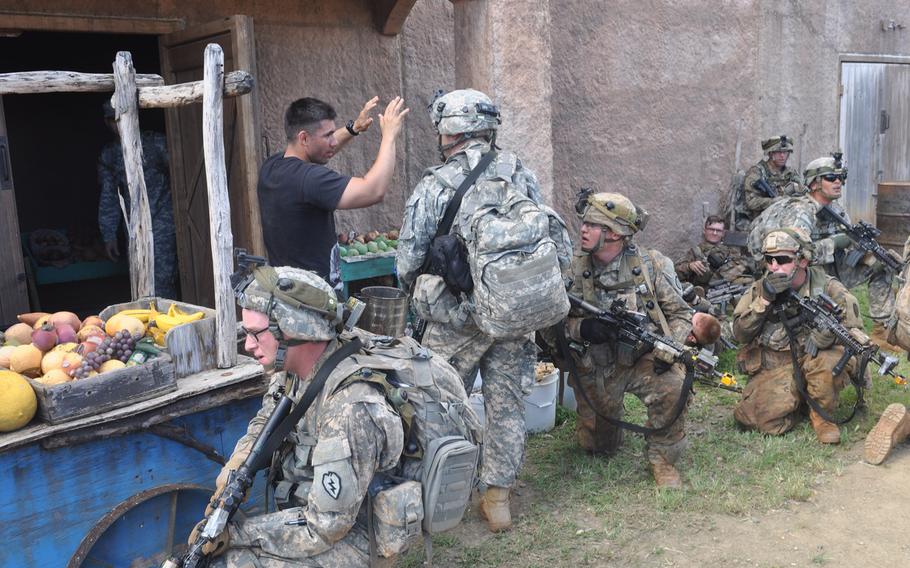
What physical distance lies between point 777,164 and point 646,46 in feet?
6.55

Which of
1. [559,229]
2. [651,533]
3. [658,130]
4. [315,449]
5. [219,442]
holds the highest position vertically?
[658,130]

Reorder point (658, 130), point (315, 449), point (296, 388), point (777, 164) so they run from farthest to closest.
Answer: point (777, 164)
point (658, 130)
point (296, 388)
point (315, 449)

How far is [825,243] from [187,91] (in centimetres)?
539

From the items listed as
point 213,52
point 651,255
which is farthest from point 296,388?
point 651,255

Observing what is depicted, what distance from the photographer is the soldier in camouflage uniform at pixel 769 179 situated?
8656mm

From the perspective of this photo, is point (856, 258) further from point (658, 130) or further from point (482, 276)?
point (482, 276)

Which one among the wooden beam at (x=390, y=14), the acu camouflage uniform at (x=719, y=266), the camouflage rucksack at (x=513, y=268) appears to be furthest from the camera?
the acu camouflage uniform at (x=719, y=266)

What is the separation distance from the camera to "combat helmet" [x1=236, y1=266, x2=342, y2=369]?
9.61ft

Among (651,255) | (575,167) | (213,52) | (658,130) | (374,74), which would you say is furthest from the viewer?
(658,130)

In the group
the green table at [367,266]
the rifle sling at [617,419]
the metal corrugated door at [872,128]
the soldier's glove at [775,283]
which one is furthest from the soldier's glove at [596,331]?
the metal corrugated door at [872,128]

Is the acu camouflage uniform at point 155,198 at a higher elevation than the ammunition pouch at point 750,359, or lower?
higher

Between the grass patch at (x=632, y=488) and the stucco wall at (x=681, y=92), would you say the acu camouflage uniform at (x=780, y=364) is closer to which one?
the grass patch at (x=632, y=488)

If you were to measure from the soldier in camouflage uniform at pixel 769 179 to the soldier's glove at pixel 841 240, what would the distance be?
1.32 m

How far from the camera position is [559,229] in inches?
170
